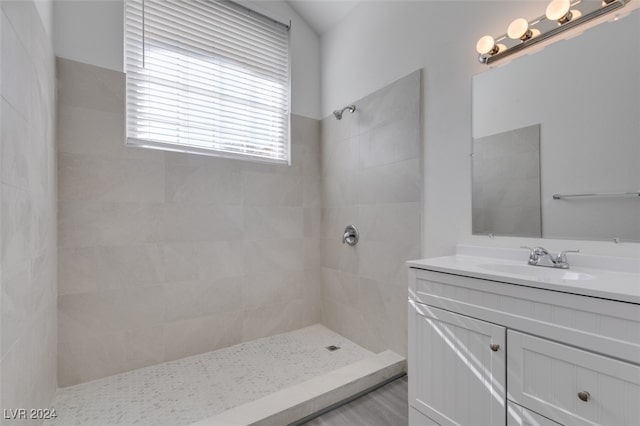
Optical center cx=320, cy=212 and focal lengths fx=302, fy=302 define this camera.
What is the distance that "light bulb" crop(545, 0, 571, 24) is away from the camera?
1.23 metres

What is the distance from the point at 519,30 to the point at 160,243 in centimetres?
235

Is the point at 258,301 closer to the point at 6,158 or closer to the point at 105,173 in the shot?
the point at 105,173

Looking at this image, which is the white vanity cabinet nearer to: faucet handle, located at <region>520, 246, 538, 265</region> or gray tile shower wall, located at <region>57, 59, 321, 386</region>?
faucet handle, located at <region>520, 246, 538, 265</region>

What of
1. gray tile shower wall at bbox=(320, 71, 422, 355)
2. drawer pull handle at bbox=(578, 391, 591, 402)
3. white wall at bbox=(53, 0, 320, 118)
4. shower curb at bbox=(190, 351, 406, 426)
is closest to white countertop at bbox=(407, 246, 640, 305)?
drawer pull handle at bbox=(578, 391, 591, 402)

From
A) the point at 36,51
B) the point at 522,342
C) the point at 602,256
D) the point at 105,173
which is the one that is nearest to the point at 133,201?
the point at 105,173

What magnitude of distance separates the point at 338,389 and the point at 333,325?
0.98 meters

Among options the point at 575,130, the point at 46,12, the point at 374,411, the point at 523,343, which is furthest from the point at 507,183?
the point at 46,12

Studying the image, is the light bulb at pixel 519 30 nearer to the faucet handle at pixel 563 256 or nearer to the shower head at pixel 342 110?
the faucet handle at pixel 563 256

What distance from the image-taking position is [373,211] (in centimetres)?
221

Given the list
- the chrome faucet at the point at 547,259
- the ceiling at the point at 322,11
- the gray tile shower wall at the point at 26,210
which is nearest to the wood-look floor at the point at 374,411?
the chrome faucet at the point at 547,259

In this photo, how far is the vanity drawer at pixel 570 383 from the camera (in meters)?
0.80

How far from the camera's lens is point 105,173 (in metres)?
1.87

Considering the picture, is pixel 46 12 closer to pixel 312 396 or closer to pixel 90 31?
pixel 90 31

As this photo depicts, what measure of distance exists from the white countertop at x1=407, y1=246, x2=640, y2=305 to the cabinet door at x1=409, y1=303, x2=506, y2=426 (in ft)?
0.61
